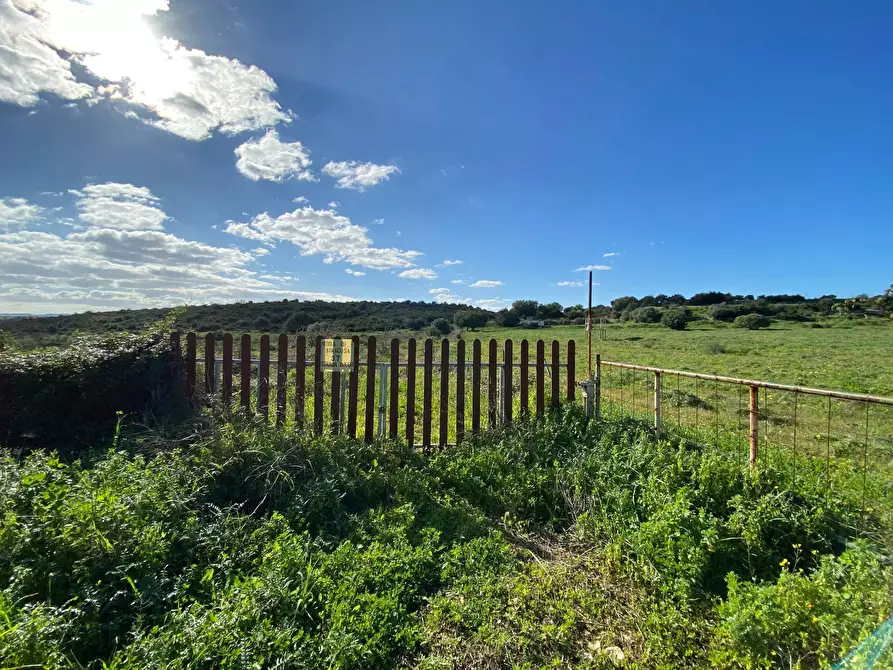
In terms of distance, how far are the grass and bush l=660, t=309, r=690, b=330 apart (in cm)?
4532

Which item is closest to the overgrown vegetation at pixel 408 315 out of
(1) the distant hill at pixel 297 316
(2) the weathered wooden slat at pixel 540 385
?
(1) the distant hill at pixel 297 316

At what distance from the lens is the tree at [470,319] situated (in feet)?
111

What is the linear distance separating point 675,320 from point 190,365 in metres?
49.2

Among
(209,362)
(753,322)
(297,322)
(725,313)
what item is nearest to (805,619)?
(209,362)

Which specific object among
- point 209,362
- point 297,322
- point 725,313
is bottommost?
point 209,362

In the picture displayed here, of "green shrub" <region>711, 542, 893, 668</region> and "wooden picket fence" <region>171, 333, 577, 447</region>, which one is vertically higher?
"wooden picket fence" <region>171, 333, 577, 447</region>

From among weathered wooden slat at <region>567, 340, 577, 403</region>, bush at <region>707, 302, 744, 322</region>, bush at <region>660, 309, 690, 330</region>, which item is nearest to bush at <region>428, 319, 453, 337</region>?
weathered wooden slat at <region>567, 340, 577, 403</region>

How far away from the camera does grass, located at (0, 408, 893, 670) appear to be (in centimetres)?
216

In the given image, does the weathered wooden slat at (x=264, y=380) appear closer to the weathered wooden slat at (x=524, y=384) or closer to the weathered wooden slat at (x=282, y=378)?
the weathered wooden slat at (x=282, y=378)

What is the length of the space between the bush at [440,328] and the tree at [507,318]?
11.2 m

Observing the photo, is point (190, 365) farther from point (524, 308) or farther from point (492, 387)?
point (524, 308)

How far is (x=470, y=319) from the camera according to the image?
35.7 meters

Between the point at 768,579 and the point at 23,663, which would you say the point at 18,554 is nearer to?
the point at 23,663

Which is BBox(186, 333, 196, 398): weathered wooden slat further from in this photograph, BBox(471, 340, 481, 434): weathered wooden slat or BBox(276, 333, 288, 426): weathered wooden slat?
BBox(471, 340, 481, 434): weathered wooden slat
